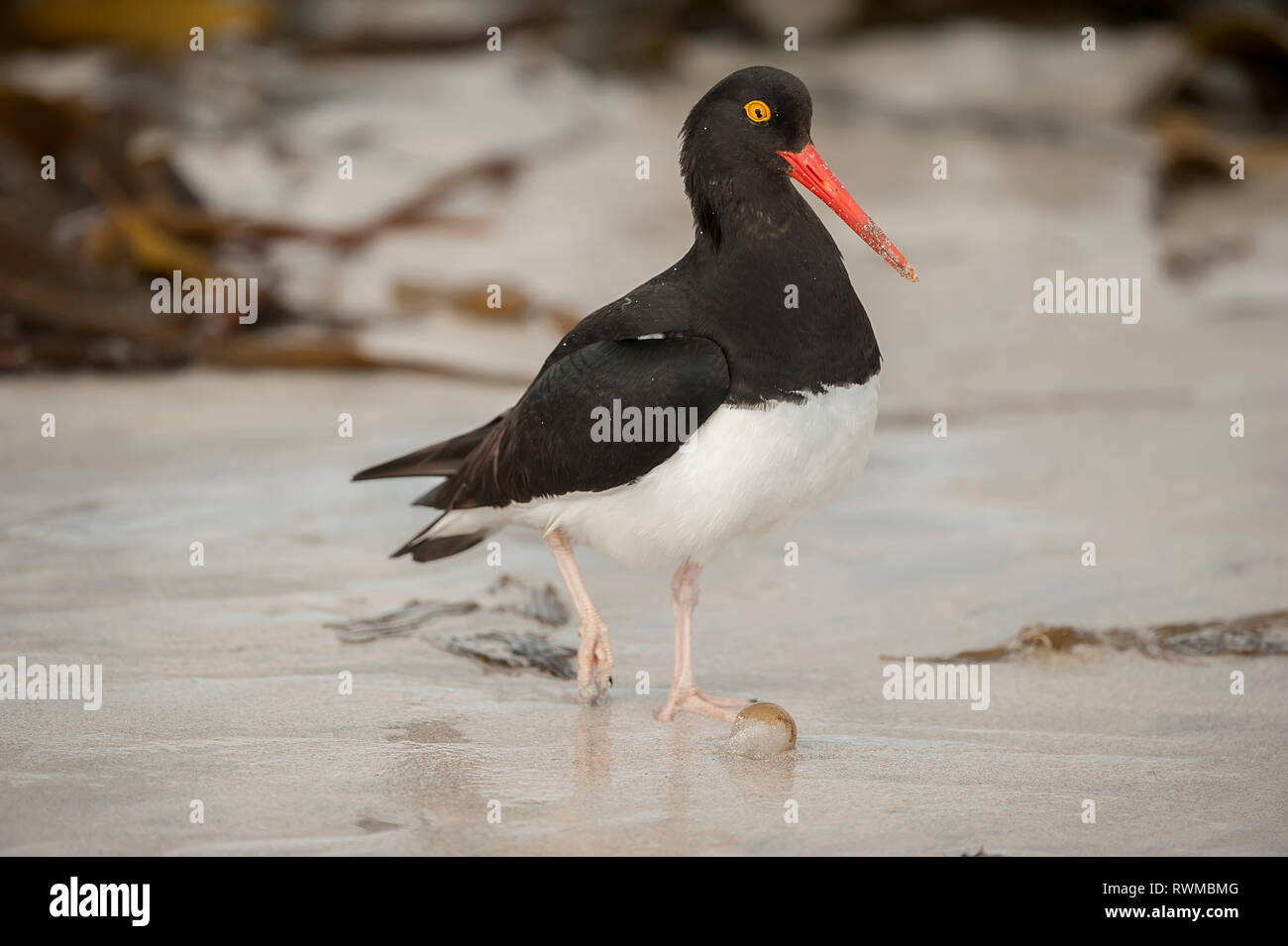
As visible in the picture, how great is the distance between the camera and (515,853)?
3.07 m

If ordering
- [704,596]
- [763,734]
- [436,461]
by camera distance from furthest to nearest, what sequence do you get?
[704,596] < [436,461] < [763,734]

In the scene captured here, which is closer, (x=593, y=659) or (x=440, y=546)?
(x=593, y=659)

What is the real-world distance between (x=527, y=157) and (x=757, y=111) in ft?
18.8

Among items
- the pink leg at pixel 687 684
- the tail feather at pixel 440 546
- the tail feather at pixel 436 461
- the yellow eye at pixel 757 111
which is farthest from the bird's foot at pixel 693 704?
the yellow eye at pixel 757 111

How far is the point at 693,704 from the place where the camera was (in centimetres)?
Answer: 399

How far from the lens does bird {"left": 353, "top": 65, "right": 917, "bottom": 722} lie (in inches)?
149

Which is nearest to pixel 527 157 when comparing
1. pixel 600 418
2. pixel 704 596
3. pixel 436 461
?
pixel 704 596

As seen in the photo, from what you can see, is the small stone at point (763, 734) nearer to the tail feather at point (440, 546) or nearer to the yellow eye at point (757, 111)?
the tail feather at point (440, 546)

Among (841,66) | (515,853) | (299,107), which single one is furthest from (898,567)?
(841,66)

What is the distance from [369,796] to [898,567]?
229 centimetres

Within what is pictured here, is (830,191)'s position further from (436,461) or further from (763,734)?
(763,734)

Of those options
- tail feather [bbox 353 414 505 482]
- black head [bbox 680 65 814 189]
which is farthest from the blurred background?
black head [bbox 680 65 814 189]

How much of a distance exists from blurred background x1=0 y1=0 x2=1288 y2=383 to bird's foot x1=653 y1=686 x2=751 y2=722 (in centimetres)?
329
